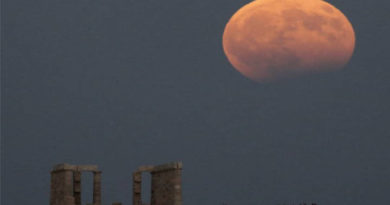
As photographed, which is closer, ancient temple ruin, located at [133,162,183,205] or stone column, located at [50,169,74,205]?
ancient temple ruin, located at [133,162,183,205]

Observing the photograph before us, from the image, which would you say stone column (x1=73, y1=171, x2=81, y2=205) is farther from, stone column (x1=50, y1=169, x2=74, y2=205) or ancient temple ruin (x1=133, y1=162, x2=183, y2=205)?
ancient temple ruin (x1=133, y1=162, x2=183, y2=205)

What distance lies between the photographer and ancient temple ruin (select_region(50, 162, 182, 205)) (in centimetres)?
3988

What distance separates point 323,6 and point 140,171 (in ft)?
79.7

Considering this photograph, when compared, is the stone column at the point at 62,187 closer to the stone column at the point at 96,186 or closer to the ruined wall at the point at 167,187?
the stone column at the point at 96,186

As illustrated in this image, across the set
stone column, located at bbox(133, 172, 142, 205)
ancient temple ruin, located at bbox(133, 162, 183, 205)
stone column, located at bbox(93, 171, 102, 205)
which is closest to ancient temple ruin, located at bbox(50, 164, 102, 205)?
stone column, located at bbox(93, 171, 102, 205)

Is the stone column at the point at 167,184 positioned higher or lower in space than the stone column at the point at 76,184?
lower

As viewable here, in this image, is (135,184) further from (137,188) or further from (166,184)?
(166,184)

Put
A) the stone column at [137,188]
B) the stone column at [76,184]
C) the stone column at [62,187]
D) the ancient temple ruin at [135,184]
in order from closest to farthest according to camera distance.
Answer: the ancient temple ruin at [135,184] → the stone column at [137,188] → the stone column at [62,187] → the stone column at [76,184]

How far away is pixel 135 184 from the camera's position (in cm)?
4731

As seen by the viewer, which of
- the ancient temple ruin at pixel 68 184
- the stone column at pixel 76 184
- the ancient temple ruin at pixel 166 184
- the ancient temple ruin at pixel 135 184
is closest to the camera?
the ancient temple ruin at pixel 166 184

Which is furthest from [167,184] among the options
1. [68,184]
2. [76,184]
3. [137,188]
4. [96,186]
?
[96,186]

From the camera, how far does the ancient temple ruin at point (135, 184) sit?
3988cm

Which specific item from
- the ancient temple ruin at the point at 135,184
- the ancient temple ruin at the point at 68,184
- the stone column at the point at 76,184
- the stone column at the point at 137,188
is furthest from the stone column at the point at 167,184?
the stone column at the point at 76,184

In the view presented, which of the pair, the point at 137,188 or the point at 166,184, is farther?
the point at 137,188
